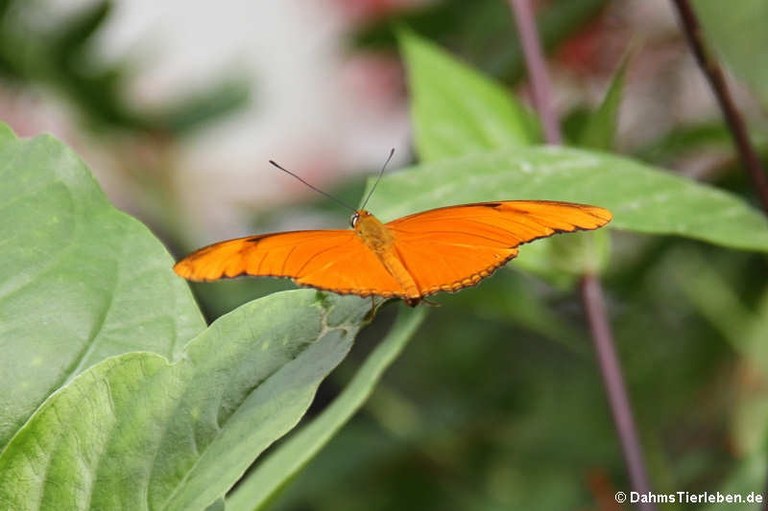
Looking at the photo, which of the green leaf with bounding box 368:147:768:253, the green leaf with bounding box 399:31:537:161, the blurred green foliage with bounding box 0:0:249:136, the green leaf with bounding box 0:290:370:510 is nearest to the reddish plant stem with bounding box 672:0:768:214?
the green leaf with bounding box 368:147:768:253

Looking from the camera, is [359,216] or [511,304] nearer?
[359,216]

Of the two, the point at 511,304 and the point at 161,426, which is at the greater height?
the point at 161,426

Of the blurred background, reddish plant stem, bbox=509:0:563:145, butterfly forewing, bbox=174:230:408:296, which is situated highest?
reddish plant stem, bbox=509:0:563:145

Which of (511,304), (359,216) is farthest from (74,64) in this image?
(359,216)

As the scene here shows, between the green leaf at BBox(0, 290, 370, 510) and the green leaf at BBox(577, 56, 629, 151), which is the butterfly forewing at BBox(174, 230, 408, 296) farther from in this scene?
the green leaf at BBox(577, 56, 629, 151)

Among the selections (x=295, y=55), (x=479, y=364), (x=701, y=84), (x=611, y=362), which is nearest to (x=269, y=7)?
(x=295, y=55)

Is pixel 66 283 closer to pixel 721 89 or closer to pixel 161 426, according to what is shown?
pixel 161 426

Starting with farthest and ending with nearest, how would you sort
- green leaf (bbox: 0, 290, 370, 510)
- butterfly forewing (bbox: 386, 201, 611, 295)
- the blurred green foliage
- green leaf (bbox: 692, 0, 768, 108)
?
the blurred green foliage → green leaf (bbox: 692, 0, 768, 108) → butterfly forewing (bbox: 386, 201, 611, 295) → green leaf (bbox: 0, 290, 370, 510)
